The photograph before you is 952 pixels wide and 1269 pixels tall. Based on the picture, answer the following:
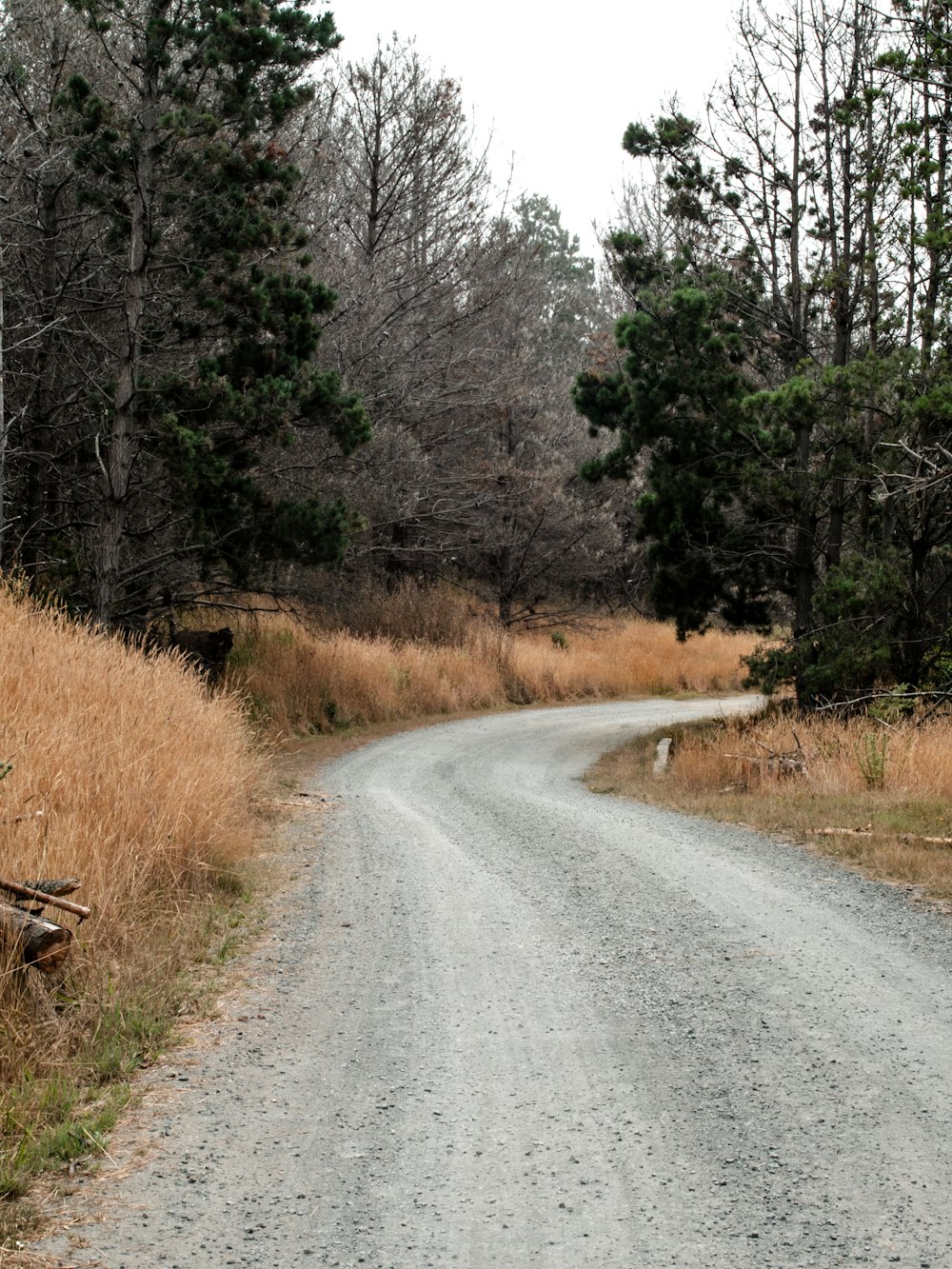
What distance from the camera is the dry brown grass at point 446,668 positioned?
76.0 feet

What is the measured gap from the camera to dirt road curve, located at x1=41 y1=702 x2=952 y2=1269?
3.88 m

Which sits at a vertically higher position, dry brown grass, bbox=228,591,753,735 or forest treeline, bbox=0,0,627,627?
forest treeline, bbox=0,0,627,627

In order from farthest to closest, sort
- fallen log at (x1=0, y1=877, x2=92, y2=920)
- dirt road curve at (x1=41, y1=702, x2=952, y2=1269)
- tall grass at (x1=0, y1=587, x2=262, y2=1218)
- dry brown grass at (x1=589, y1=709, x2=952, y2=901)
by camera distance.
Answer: dry brown grass at (x1=589, y1=709, x2=952, y2=901)
fallen log at (x1=0, y1=877, x2=92, y2=920)
tall grass at (x1=0, y1=587, x2=262, y2=1218)
dirt road curve at (x1=41, y1=702, x2=952, y2=1269)

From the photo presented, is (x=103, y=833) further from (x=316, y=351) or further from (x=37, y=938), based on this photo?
(x=316, y=351)

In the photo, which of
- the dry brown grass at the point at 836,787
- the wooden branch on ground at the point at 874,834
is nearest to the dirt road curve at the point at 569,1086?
the dry brown grass at the point at 836,787

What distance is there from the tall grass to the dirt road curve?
0.50m

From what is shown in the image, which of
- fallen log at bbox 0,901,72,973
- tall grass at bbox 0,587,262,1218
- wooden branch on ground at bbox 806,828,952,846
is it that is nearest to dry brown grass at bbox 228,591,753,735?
tall grass at bbox 0,587,262,1218

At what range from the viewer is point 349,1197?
13.5 ft

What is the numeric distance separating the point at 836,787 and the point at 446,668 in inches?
609

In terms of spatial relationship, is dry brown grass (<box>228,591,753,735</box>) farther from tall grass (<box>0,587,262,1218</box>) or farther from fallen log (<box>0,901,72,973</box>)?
fallen log (<box>0,901,72,973</box>)

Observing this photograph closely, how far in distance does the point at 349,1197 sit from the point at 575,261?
7518cm

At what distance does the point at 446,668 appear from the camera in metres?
27.9

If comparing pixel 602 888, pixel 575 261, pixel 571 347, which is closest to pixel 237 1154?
pixel 602 888

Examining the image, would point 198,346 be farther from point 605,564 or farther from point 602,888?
point 605,564
